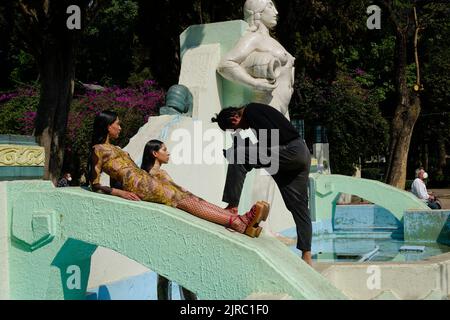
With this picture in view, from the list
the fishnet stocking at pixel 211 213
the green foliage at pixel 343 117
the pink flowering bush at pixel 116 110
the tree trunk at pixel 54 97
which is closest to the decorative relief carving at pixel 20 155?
the fishnet stocking at pixel 211 213

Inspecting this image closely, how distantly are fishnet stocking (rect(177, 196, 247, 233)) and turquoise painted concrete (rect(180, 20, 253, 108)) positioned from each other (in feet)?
14.3

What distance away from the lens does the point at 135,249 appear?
3.85m

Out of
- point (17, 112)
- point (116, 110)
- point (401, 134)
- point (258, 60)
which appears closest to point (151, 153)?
point (258, 60)

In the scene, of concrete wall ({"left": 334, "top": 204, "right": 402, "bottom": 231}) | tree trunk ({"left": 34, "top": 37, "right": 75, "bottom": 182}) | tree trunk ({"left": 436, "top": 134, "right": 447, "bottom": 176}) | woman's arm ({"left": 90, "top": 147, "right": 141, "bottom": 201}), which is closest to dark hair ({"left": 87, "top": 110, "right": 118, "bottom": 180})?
woman's arm ({"left": 90, "top": 147, "right": 141, "bottom": 201})

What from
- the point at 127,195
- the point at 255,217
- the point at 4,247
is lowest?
the point at 4,247

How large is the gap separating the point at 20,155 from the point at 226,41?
15.3 ft

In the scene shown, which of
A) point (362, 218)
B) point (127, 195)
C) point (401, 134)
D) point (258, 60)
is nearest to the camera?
point (127, 195)

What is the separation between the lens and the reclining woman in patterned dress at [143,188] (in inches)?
156

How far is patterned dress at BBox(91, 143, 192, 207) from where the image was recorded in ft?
14.1

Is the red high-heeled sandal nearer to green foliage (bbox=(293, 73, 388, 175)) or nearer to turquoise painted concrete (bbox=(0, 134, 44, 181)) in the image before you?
turquoise painted concrete (bbox=(0, 134, 44, 181))

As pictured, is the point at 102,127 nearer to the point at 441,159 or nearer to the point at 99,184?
the point at 99,184

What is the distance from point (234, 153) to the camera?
183 inches

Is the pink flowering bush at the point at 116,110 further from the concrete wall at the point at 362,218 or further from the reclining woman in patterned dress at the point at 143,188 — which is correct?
the reclining woman in patterned dress at the point at 143,188

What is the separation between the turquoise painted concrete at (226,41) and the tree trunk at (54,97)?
2.75 m
